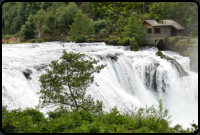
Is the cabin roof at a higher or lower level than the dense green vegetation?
lower

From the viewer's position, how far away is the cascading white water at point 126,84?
10.2m

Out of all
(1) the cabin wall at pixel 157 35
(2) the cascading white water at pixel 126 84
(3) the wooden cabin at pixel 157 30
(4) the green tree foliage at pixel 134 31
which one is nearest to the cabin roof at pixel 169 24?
(3) the wooden cabin at pixel 157 30

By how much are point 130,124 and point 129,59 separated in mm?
11561

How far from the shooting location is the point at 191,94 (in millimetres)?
15297

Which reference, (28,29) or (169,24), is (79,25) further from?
(169,24)

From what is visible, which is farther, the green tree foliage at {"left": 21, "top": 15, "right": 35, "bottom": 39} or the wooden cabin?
the green tree foliage at {"left": 21, "top": 15, "right": 35, "bottom": 39}

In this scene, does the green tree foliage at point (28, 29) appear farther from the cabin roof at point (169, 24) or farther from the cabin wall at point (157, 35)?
the cabin roof at point (169, 24)

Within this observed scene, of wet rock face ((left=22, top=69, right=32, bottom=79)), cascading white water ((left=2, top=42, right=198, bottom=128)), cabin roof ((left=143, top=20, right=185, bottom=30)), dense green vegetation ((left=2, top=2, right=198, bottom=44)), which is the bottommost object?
cascading white water ((left=2, top=42, right=198, bottom=128))

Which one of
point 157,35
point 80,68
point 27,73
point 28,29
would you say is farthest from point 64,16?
point 80,68

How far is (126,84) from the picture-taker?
598 inches

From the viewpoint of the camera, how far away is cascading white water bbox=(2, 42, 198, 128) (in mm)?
10242

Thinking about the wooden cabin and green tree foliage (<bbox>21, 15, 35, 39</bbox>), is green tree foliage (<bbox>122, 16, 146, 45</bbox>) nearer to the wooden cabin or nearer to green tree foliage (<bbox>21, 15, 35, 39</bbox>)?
the wooden cabin

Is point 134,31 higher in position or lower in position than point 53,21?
lower

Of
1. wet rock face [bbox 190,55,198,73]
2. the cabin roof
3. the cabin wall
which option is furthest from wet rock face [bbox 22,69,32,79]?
the cabin roof
